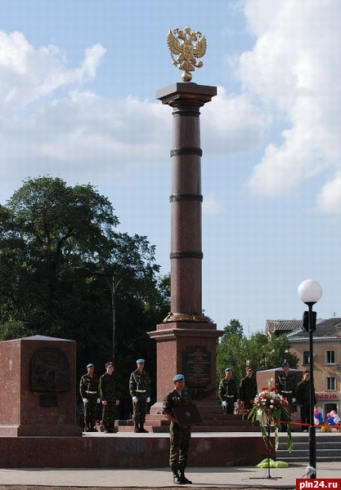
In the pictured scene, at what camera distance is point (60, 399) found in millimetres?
22328

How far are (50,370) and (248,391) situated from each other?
8280mm

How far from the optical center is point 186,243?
2802cm

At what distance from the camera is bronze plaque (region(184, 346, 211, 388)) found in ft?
88.9

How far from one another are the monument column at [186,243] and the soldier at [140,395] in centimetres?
111

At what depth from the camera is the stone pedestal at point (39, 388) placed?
21953mm

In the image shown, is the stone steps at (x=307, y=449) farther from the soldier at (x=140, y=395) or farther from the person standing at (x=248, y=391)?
the person standing at (x=248, y=391)

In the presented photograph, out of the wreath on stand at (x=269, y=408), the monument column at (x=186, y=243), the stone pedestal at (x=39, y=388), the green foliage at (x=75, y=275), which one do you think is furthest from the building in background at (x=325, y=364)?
the wreath on stand at (x=269, y=408)

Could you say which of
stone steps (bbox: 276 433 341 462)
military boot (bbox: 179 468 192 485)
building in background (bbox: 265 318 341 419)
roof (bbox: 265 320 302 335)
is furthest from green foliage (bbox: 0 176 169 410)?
roof (bbox: 265 320 302 335)

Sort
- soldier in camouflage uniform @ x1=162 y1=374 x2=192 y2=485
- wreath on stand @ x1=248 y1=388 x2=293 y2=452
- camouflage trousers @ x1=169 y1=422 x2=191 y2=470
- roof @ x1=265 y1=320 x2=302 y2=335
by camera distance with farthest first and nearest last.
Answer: roof @ x1=265 y1=320 x2=302 y2=335
wreath on stand @ x1=248 y1=388 x2=293 y2=452
camouflage trousers @ x1=169 y1=422 x2=191 y2=470
soldier in camouflage uniform @ x1=162 y1=374 x2=192 y2=485

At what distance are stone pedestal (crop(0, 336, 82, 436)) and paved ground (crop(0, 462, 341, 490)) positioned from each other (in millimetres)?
1496

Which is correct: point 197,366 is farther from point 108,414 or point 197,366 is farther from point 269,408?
point 269,408

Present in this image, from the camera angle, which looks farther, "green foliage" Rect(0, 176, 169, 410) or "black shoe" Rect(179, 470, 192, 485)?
"green foliage" Rect(0, 176, 169, 410)

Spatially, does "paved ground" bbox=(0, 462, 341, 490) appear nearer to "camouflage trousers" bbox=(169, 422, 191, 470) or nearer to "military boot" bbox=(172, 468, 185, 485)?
"military boot" bbox=(172, 468, 185, 485)

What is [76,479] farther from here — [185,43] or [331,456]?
[185,43]
